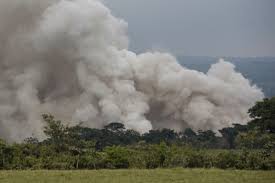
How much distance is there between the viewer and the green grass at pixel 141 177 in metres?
12.4

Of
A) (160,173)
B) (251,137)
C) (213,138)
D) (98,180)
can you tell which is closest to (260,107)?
(251,137)

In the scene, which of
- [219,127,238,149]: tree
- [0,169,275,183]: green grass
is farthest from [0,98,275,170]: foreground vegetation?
[219,127,238,149]: tree

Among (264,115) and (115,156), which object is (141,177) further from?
(264,115)

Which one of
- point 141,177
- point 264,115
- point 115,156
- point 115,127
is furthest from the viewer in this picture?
point 115,127

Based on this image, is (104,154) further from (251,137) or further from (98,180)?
(251,137)

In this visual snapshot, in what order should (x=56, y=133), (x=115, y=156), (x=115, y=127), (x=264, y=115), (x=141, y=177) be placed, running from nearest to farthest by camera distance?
1. (x=141, y=177)
2. (x=115, y=156)
3. (x=56, y=133)
4. (x=264, y=115)
5. (x=115, y=127)

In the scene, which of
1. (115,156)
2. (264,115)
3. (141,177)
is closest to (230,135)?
(264,115)

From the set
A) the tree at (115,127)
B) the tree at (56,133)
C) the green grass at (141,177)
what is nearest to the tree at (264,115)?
the tree at (56,133)

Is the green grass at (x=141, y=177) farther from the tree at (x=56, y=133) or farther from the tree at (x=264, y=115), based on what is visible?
the tree at (x=264, y=115)

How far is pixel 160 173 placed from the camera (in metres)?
13.9

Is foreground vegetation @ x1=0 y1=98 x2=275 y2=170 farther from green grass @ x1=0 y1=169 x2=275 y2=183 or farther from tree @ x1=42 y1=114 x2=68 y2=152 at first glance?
green grass @ x1=0 y1=169 x2=275 y2=183

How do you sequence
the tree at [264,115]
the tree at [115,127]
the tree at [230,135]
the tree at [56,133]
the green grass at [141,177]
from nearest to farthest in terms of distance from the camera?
the green grass at [141,177] → the tree at [56,133] → the tree at [264,115] → the tree at [230,135] → the tree at [115,127]

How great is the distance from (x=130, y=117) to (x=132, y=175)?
2165cm

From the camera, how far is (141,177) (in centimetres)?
1305
